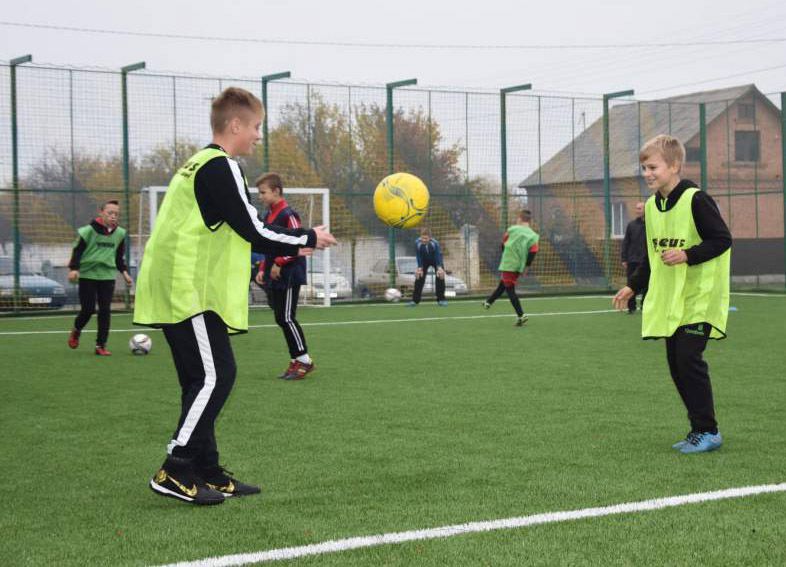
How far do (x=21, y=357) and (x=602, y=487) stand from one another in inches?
344

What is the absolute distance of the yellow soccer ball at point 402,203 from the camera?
14.5 m

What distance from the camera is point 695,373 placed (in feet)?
20.1

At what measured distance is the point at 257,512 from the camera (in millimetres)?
4875

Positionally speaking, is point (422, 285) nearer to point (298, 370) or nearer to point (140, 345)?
point (140, 345)

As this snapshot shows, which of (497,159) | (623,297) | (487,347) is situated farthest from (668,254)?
(497,159)

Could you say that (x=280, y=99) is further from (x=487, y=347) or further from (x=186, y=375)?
(x=186, y=375)

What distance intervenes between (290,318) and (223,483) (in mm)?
5123

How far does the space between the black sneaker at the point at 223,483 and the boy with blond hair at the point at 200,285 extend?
Result: 1 cm

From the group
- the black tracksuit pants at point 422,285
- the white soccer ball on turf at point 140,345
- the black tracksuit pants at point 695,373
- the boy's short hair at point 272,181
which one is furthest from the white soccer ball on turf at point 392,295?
the black tracksuit pants at point 695,373

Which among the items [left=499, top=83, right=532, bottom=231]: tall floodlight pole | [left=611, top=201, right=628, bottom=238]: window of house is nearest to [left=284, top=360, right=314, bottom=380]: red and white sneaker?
[left=499, top=83, right=532, bottom=231]: tall floodlight pole

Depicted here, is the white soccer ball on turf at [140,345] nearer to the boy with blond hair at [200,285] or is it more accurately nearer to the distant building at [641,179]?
the boy with blond hair at [200,285]

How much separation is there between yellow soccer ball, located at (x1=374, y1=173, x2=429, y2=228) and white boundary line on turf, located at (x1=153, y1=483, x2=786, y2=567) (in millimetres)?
9617

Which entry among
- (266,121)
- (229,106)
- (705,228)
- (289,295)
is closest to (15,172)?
(266,121)

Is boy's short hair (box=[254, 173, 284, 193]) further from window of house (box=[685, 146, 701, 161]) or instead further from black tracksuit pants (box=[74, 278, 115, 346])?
window of house (box=[685, 146, 701, 161])
